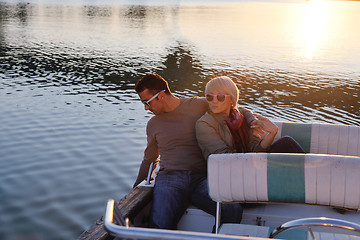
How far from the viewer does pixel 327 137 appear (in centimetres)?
520

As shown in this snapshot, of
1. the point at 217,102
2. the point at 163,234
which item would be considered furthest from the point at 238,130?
the point at 163,234

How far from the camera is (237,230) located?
373 cm

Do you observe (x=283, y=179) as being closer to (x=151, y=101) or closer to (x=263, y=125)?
(x=263, y=125)


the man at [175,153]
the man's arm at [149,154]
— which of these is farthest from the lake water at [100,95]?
the man at [175,153]

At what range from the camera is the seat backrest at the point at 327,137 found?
5.10 metres

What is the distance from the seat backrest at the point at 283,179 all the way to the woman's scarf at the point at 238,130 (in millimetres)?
612

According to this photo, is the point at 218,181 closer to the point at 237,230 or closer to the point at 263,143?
the point at 237,230

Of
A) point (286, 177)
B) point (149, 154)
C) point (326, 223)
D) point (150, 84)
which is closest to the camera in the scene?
point (326, 223)

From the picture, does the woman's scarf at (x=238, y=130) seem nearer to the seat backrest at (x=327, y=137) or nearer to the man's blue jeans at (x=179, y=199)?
the man's blue jeans at (x=179, y=199)

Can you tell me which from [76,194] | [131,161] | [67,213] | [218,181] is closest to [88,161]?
[131,161]

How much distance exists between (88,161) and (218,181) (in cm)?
528

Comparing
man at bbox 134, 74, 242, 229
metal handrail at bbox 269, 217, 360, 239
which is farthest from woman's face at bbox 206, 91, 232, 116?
metal handrail at bbox 269, 217, 360, 239

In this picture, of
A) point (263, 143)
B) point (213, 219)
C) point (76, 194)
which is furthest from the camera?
point (76, 194)

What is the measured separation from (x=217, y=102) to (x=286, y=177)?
1004 mm
